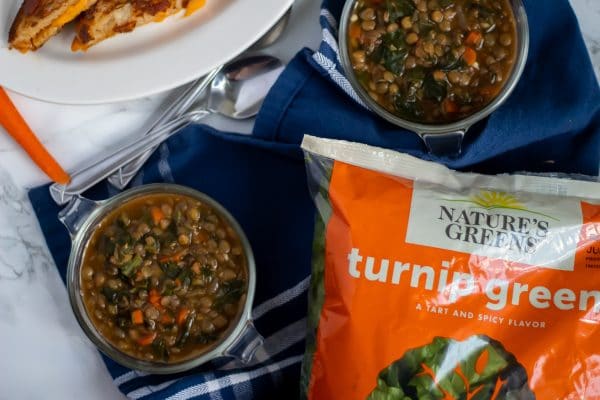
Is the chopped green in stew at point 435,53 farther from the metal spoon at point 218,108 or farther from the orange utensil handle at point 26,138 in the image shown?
the orange utensil handle at point 26,138

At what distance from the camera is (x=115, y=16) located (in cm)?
157

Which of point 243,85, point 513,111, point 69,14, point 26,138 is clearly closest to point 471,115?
point 513,111

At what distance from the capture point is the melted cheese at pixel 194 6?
1.59 m

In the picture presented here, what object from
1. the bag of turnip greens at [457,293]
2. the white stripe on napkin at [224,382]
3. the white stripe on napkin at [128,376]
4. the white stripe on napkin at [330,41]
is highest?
the white stripe on napkin at [330,41]

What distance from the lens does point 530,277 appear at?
Result: 4.66 ft

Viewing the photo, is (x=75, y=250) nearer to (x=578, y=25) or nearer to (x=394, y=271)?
(x=394, y=271)

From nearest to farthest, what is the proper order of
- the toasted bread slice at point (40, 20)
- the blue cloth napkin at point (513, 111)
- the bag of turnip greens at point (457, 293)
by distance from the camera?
the bag of turnip greens at point (457, 293)
the toasted bread slice at point (40, 20)
the blue cloth napkin at point (513, 111)

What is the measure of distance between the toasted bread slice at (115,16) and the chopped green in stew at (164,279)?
0.35 meters

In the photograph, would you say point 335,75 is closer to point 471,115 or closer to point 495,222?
point 471,115

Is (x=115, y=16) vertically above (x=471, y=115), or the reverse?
(x=115, y=16)

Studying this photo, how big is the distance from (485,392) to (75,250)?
867 mm

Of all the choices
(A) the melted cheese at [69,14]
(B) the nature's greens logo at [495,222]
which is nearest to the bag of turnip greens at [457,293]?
(B) the nature's greens logo at [495,222]

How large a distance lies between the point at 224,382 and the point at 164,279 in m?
0.26

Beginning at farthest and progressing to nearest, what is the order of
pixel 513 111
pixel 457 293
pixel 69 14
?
pixel 513 111
pixel 69 14
pixel 457 293
